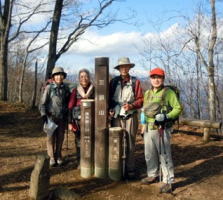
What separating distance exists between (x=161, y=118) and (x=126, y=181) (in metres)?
1.50

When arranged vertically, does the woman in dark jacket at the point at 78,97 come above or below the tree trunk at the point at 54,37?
below

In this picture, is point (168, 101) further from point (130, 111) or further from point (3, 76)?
point (3, 76)

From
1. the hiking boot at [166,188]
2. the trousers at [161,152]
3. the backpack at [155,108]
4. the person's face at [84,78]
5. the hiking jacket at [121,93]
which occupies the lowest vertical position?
the hiking boot at [166,188]

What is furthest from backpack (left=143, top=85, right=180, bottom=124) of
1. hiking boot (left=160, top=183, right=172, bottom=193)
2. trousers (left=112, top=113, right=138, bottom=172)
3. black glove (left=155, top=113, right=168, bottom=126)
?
hiking boot (left=160, top=183, right=172, bottom=193)

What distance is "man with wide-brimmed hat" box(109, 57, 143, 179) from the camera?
5.81 metres

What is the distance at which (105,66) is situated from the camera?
235 inches

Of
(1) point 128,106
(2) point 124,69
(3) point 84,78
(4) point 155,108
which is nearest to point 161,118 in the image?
(4) point 155,108

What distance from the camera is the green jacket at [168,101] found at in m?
5.22

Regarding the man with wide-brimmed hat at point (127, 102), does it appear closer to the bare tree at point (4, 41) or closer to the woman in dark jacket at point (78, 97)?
the woman in dark jacket at point (78, 97)

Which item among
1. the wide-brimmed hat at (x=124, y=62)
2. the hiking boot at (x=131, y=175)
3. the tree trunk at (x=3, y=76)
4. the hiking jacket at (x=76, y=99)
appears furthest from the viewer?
the tree trunk at (x=3, y=76)

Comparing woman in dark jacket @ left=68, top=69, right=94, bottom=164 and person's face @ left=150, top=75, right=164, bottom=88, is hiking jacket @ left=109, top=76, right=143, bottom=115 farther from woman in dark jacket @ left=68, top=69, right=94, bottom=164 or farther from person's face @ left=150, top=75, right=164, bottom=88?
person's face @ left=150, top=75, right=164, bottom=88

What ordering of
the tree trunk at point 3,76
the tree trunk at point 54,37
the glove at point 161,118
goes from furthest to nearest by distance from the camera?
the tree trunk at point 3,76 → the tree trunk at point 54,37 → the glove at point 161,118

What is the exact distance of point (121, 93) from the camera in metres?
5.95

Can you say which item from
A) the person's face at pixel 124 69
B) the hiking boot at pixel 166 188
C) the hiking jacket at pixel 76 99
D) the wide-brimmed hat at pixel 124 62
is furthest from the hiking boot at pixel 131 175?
the wide-brimmed hat at pixel 124 62
